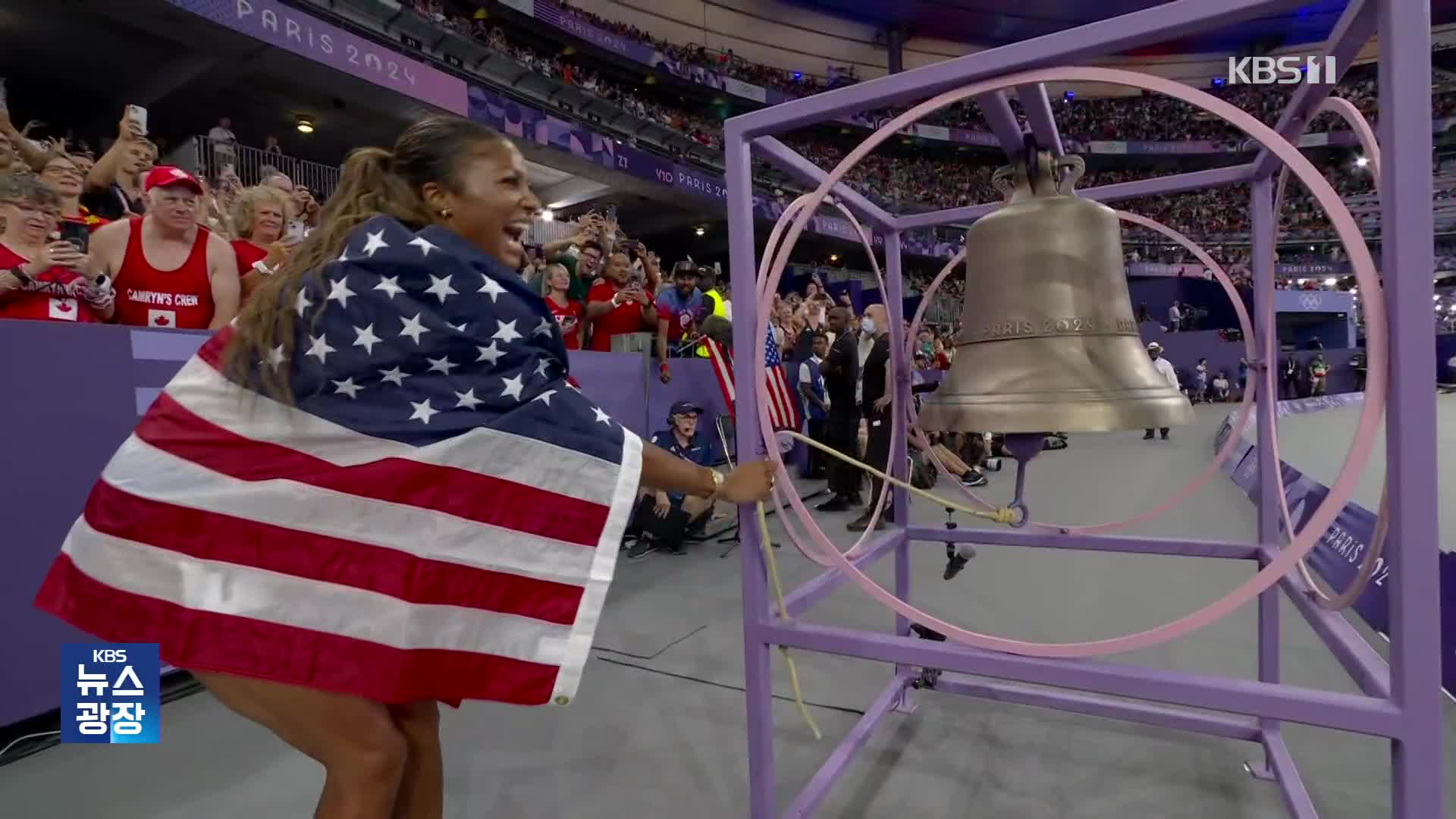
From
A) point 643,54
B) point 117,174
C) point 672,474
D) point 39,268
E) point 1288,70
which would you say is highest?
point 643,54

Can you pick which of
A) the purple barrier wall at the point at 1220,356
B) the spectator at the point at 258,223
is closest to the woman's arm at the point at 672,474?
the spectator at the point at 258,223

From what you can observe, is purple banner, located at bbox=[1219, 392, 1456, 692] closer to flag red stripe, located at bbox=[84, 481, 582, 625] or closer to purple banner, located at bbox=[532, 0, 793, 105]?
flag red stripe, located at bbox=[84, 481, 582, 625]

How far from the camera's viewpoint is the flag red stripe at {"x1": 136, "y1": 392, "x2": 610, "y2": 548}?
975 mm

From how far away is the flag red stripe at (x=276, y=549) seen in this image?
96 centimetres

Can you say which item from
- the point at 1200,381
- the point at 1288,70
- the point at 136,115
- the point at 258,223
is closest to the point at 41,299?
the point at 258,223

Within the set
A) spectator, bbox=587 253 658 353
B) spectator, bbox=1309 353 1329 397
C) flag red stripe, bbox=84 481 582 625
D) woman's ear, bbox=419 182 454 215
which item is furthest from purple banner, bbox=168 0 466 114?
spectator, bbox=1309 353 1329 397

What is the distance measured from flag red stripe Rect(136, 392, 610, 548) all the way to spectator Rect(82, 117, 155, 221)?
3.82 metres

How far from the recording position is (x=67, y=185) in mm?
3176

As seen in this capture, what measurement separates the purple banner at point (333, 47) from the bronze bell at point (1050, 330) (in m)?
9.76

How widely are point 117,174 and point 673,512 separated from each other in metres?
3.61

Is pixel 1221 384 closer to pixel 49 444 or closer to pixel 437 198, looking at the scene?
pixel 437 198

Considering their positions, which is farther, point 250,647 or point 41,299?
point 41,299

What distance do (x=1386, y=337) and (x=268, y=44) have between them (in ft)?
35.5

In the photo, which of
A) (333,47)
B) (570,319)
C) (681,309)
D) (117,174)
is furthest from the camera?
(333,47)
